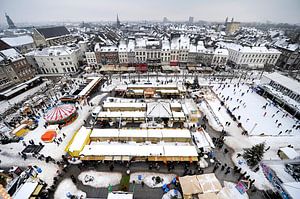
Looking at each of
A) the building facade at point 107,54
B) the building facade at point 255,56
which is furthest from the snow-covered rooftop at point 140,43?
the building facade at point 255,56

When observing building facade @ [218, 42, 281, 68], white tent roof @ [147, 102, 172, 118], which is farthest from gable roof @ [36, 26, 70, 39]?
building facade @ [218, 42, 281, 68]

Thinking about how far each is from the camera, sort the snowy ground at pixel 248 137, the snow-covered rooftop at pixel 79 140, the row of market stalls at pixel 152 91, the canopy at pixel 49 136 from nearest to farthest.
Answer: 1. the snowy ground at pixel 248 137
2. the snow-covered rooftop at pixel 79 140
3. the canopy at pixel 49 136
4. the row of market stalls at pixel 152 91

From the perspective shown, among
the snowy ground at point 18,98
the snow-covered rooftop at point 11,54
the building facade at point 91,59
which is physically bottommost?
the snowy ground at point 18,98

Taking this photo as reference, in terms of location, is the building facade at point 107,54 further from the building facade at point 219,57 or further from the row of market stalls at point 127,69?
the building facade at point 219,57

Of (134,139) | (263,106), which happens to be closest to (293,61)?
(263,106)

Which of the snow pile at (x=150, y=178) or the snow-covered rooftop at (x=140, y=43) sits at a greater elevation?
the snow-covered rooftop at (x=140, y=43)

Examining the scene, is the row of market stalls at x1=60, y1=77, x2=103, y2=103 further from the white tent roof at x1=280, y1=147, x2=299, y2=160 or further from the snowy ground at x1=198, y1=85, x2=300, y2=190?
the white tent roof at x1=280, y1=147, x2=299, y2=160
